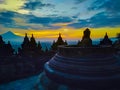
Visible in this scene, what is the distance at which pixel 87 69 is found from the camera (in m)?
8.05

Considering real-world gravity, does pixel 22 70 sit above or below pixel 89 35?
below

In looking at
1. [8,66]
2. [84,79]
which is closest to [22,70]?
[8,66]

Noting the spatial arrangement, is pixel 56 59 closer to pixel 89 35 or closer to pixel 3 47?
pixel 89 35

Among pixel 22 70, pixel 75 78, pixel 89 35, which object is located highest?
pixel 89 35

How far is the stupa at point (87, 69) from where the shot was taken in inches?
305

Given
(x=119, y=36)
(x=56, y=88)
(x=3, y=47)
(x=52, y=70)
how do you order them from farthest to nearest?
1. (x=119, y=36)
2. (x=3, y=47)
3. (x=52, y=70)
4. (x=56, y=88)

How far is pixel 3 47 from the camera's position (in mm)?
19500

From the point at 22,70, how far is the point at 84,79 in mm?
8595

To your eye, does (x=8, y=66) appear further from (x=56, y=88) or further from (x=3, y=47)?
(x=56, y=88)

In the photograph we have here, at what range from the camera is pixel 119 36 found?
25391 millimetres

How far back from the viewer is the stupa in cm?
Answer: 776

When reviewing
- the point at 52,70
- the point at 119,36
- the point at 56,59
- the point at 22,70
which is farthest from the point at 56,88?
the point at 119,36

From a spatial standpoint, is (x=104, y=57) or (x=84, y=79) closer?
(x=84, y=79)

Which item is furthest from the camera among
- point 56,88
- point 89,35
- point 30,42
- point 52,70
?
point 30,42
